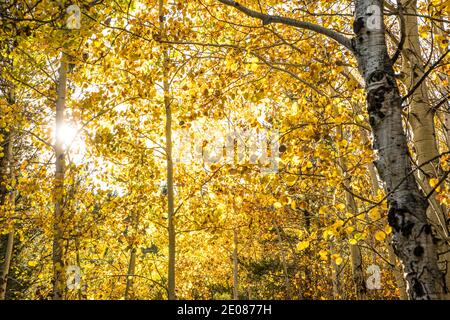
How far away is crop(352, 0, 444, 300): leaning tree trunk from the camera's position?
6.70ft

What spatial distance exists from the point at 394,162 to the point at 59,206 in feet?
19.6

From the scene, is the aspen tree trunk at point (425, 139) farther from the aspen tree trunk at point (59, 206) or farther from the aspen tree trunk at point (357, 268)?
the aspen tree trunk at point (59, 206)

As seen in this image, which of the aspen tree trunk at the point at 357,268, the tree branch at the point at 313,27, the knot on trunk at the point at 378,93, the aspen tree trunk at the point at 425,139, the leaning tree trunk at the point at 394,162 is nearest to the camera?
the leaning tree trunk at the point at 394,162

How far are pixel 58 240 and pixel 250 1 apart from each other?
511 centimetres

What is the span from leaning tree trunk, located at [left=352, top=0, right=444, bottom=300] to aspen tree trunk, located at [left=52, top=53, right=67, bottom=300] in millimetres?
4878

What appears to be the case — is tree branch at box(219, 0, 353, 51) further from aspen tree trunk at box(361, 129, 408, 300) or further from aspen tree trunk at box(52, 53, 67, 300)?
aspen tree trunk at box(52, 53, 67, 300)

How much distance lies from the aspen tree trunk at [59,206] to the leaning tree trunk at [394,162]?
4.88 m

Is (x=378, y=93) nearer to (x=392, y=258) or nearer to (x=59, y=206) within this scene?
(x=392, y=258)

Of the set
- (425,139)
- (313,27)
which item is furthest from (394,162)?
(425,139)

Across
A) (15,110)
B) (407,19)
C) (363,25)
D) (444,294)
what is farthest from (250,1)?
(15,110)

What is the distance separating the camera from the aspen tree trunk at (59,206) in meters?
5.82

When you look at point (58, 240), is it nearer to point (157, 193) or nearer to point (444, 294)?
point (157, 193)

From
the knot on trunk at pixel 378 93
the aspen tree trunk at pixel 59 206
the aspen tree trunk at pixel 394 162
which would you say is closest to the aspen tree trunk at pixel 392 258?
the aspen tree trunk at pixel 394 162

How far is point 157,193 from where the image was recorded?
904 cm
